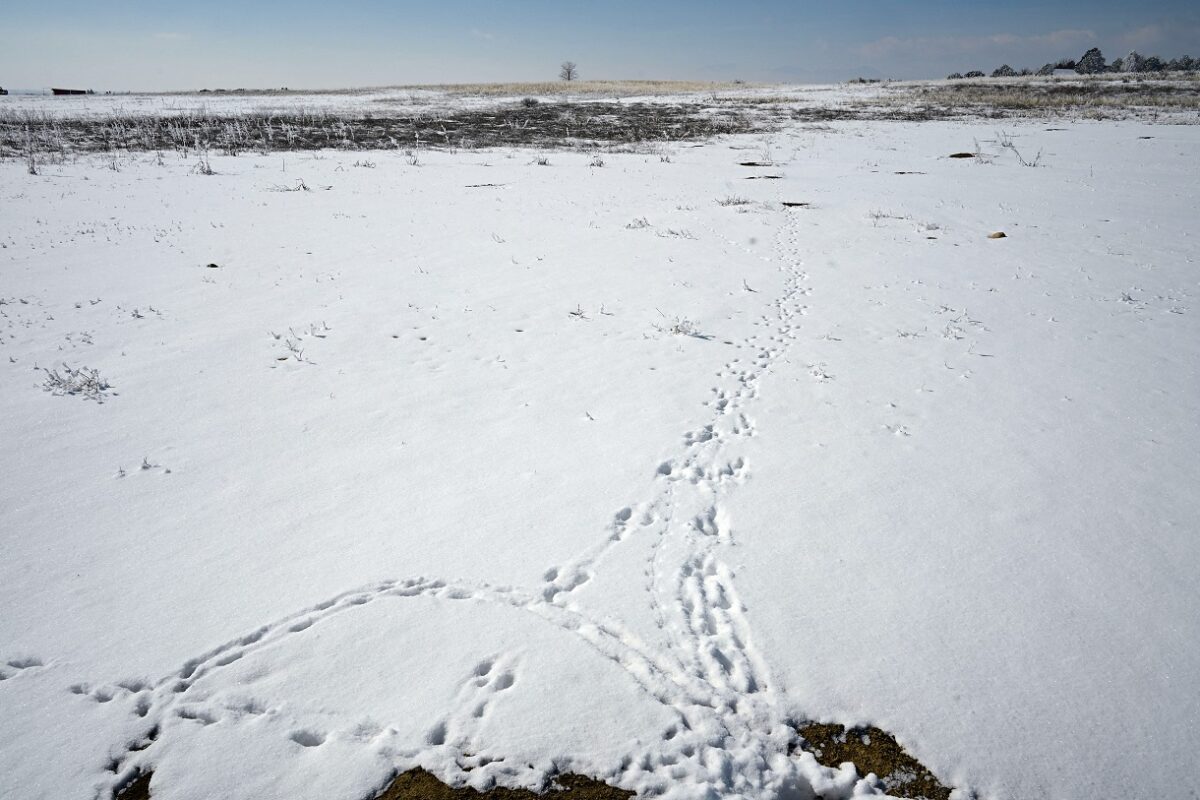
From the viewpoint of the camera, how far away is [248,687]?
3439 millimetres

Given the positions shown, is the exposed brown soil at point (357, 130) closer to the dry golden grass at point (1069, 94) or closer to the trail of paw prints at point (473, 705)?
the dry golden grass at point (1069, 94)

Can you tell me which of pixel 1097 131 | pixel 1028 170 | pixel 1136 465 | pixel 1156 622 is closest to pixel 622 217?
pixel 1136 465

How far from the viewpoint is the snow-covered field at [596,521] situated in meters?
3.22

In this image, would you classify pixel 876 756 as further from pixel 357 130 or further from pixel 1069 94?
pixel 1069 94

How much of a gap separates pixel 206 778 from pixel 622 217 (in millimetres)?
13993

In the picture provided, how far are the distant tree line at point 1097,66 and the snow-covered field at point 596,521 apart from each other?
81.3 meters

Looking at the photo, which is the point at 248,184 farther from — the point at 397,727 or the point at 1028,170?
the point at 1028,170

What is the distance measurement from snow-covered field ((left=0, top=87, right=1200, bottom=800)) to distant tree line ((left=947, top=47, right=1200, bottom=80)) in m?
81.3

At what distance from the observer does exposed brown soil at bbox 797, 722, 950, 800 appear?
3.05 m

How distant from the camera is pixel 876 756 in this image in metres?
3.18

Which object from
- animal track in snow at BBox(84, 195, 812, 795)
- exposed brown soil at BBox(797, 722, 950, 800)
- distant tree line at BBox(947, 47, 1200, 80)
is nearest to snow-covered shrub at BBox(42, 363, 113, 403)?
animal track in snow at BBox(84, 195, 812, 795)

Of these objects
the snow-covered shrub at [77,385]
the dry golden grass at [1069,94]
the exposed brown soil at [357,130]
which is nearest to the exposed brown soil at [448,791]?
the snow-covered shrub at [77,385]

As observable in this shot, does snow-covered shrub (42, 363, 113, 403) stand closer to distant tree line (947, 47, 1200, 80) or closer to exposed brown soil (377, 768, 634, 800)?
exposed brown soil (377, 768, 634, 800)

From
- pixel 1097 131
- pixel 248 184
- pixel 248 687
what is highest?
pixel 1097 131
